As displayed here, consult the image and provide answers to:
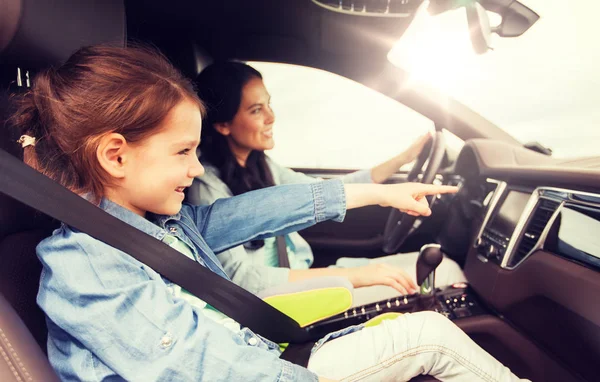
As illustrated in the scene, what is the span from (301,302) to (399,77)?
1106 mm

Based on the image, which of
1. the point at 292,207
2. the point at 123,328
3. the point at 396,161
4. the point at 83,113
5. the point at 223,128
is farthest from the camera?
the point at 396,161

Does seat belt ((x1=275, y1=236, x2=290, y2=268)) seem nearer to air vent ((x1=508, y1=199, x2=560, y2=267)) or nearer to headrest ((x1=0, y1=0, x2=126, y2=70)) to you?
air vent ((x1=508, y1=199, x2=560, y2=267))

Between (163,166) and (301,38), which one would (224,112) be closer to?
(301,38)

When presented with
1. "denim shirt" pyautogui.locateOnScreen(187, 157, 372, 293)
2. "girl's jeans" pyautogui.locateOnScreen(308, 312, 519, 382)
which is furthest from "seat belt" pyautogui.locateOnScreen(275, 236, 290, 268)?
"girl's jeans" pyautogui.locateOnScreen(308, 312, 519, 382)

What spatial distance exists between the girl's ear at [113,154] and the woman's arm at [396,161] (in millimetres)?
1126

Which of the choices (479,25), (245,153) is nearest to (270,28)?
(245,153)

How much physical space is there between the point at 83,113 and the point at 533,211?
1.13 m

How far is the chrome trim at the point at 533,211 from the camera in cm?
111

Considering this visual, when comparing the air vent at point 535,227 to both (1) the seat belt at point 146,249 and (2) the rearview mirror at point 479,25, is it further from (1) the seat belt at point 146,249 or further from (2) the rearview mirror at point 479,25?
(1) the seat belt at point 146,249

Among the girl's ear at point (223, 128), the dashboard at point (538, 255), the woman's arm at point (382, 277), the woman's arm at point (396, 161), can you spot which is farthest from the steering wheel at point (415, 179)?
the girl's ear at point (223, 128)

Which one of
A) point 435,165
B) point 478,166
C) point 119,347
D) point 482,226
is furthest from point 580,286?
point 119,347

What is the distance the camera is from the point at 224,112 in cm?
166

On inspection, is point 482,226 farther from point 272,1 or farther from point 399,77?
point 272,1

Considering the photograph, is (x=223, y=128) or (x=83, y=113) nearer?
(x=83, y=113)
